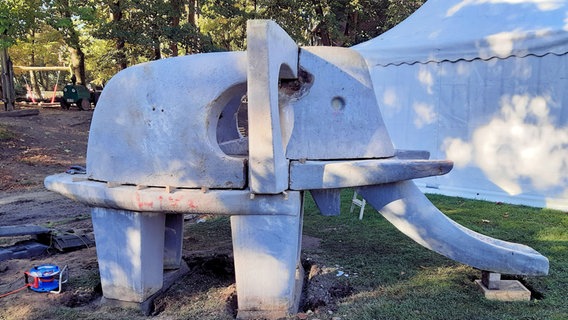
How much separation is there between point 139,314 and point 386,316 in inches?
82.3

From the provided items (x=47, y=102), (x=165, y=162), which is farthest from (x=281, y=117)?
(x=47, y=102)

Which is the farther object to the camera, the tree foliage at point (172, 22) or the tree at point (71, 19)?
the tree foliage at point (172, 22)

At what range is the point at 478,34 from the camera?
315 inches

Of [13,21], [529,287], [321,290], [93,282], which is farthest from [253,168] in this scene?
[13,21]

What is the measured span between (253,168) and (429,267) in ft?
8.47

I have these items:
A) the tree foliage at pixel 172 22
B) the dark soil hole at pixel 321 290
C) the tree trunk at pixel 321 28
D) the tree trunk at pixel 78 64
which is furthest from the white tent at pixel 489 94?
the tree trunk at pixel 78 64

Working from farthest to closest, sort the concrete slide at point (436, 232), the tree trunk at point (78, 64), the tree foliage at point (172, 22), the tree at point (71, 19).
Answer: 1. the tree trunk at point (78, 64)
2. the tree foliage at point (172, 22)
3. the tree at point (71, 19)
4. the concrete slide at point (436, 232)

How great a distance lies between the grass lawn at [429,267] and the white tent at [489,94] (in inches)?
31.8

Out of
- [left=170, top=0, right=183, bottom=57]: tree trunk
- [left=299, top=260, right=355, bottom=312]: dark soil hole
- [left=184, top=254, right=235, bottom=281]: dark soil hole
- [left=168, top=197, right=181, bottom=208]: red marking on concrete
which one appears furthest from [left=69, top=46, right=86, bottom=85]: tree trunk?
[left=168, top=197, right=181, bottom=208]: red marking on concrete

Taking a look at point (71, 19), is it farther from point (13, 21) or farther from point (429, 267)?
point (429, 267)

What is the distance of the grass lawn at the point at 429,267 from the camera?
12.6ft

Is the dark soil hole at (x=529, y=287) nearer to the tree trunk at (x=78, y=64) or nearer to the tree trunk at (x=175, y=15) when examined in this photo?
the tree trunk at (x=175, y=15)

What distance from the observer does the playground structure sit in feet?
11.7

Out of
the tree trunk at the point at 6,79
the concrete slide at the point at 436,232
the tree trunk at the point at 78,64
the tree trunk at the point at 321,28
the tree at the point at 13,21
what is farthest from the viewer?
the tree trunk at the point at 78,64
